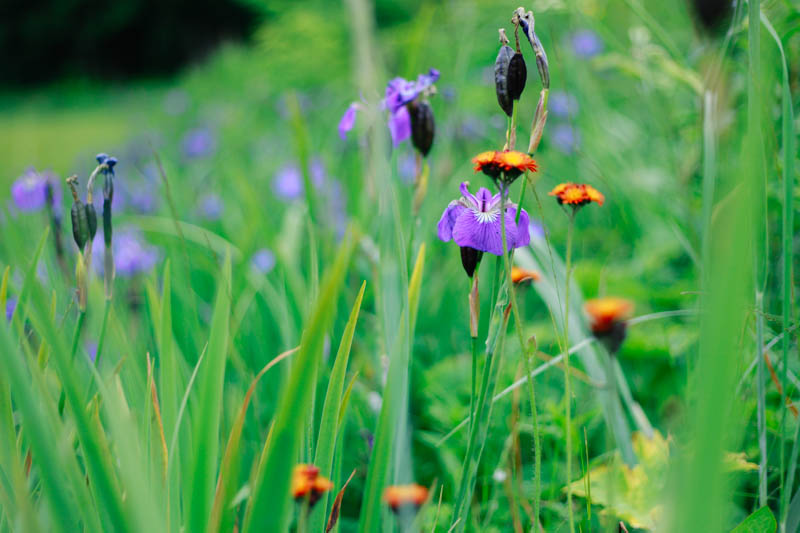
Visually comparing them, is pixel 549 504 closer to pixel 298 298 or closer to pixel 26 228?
pixel 298 298

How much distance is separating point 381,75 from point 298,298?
13.2 inches

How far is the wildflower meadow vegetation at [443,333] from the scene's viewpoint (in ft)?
1.01

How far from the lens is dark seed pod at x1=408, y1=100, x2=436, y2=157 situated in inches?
23.0

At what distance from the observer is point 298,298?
0.73 m

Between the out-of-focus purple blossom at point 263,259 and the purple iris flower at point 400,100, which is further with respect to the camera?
the out-of-focus purple blossom at point 263,259

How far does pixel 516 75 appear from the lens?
409mm

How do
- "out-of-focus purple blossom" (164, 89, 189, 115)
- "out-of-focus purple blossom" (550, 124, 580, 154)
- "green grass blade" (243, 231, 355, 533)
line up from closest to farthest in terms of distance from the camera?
"green grass blade" (243, 231, 355, 533) < "out-of-focus purple blossom" (550, 124, 580, 154) < "out-of-focus purple blossom" (164, 89, 189, 115)

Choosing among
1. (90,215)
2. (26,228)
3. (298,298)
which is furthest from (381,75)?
(26,228)

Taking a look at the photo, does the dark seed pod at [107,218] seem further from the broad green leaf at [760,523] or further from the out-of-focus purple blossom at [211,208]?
the out-of-focus purple blossom at [211,208]

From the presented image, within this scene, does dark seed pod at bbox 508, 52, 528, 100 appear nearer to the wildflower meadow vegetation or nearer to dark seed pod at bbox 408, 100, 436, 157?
the wildflower meadow vegetation

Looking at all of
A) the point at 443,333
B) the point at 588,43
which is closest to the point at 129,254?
the point at 443,333

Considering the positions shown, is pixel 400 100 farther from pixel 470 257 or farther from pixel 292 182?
pixel 292 182

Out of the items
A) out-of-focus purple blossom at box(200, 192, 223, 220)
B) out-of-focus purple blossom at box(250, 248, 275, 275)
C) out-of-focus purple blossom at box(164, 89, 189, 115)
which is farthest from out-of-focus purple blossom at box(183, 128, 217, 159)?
out-of-focus purple blossom at box(164, 89, 189, 115)

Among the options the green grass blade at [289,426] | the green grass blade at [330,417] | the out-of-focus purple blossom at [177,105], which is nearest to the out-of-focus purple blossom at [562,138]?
the green grass blade at [330,417]
